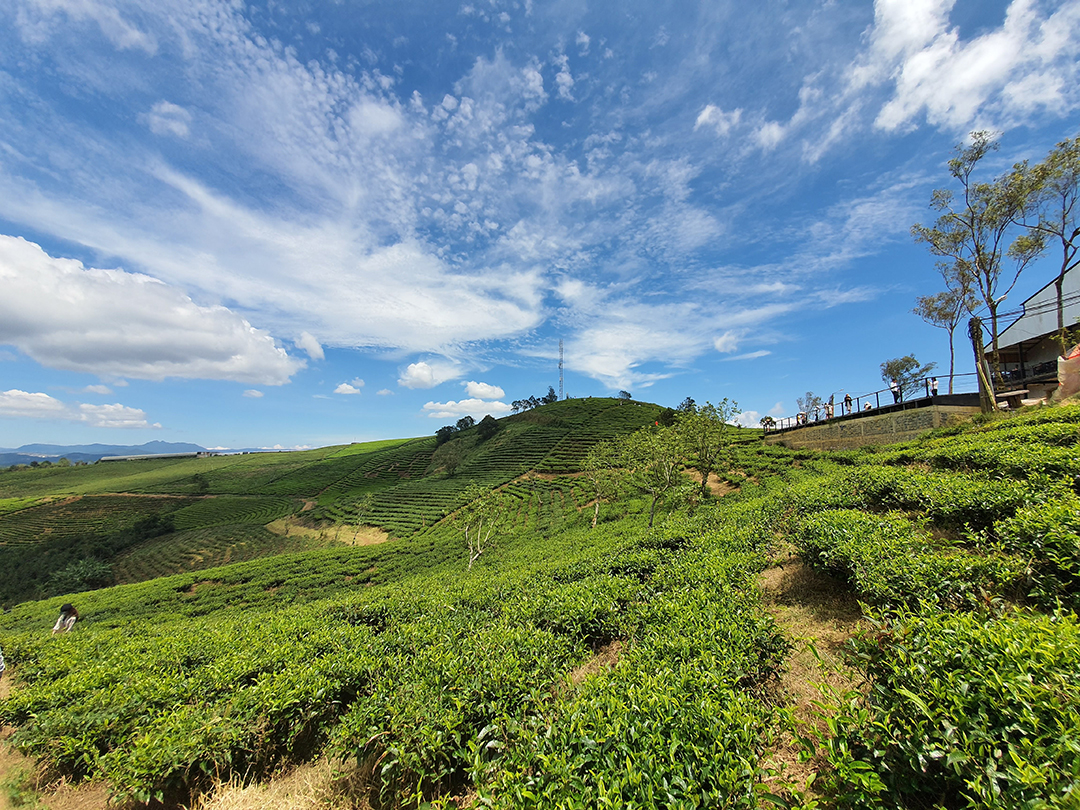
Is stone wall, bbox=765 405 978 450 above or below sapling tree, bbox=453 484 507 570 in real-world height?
above

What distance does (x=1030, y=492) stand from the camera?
6.59 meters

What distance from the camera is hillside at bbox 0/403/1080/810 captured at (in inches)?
112

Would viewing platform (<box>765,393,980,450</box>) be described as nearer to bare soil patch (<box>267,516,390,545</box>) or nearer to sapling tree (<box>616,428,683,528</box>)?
sapling tree (<box>616,428,683,528</box>)

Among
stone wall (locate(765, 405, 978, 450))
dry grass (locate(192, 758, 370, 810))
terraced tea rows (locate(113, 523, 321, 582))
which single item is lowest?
terraced tea rows (locate(113, 523, 321, 582))

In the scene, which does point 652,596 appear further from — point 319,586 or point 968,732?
point 319,586

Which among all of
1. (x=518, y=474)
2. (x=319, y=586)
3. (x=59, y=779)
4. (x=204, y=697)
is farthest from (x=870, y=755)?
(x=518, y=474)

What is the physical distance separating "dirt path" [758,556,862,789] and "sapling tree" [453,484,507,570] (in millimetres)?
27385

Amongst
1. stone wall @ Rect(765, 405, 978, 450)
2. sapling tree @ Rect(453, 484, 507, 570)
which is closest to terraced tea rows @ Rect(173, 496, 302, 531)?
sapling tree @ Rect(453, 484, 507, 570)

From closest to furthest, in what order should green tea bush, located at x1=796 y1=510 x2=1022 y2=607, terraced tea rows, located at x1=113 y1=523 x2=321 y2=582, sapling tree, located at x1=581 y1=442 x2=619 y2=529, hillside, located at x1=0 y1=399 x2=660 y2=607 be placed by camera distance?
1. green tea bush, located at x1=796 y1=510 x2=1022 y2=607
2. sapling tree, located at x1=581 y1=442 x2=619 y2=529
3. terraced tea rows, located at x1=113 y1=523 x2=321 y2=582
4. hillside, located at x1=0 y1=399 x2=660 y2=607

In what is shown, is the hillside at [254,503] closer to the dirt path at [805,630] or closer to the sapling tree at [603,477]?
the sapling tree at [603,477]

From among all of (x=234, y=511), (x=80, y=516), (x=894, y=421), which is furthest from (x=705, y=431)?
(x=80, y=516)

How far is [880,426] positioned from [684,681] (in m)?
28.8

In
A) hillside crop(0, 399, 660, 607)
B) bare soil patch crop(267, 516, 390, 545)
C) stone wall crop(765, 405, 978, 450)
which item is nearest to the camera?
stone wall crop(765, 405, 978, 450)

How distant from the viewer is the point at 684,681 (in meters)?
4.27
